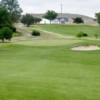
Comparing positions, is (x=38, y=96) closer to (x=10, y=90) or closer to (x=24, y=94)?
(x=24, y=94)

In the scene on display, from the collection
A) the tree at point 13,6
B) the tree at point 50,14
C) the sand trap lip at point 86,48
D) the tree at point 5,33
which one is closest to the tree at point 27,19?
the tree at point 13,6

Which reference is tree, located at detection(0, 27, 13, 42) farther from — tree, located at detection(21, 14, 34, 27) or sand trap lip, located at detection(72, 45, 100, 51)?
tree, located at detection(21, 14, 34, 27)

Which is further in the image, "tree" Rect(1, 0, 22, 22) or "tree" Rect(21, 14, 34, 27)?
"tree" Rect(1, 0, 22, 22)

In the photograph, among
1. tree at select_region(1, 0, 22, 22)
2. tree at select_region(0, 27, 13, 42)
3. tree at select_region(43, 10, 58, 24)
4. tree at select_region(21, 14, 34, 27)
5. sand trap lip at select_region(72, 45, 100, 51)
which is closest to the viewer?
sand trap lip at select_region(72, 45, 100, 51)

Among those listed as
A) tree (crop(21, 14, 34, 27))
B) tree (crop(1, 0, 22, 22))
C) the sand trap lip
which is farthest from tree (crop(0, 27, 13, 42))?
tree (crop(1, 0, 22, 22))

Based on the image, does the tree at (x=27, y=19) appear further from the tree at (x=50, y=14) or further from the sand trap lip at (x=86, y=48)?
the sand trap lip at (x=86, y=48)

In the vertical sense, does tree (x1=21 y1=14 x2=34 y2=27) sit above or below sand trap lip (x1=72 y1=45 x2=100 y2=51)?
below

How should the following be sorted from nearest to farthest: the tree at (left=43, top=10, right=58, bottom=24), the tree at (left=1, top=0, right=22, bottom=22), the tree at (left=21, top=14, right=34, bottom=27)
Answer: the tree at (left=21, top=14, right=34, bottom=27) < the tree at (left=1, top=0, right=22, bottom=22) < the tree at (left=43, top=10, right=58, bottom=24)

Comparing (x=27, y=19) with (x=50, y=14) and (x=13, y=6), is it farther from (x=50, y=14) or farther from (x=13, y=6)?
(x=50, y=14)

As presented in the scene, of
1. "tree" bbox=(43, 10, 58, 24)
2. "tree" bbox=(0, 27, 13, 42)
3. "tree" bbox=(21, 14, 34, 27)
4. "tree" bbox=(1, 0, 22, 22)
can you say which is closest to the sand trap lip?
"tree" bbox=(0, 27, 13, 42)

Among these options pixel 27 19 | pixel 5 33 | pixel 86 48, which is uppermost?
pixel 86 48

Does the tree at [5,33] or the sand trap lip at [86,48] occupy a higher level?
the sand trap lip at [86,48]

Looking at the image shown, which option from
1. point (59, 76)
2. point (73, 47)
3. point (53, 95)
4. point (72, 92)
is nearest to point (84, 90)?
point (72, 92)

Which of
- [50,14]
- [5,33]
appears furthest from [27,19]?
[5,33]
